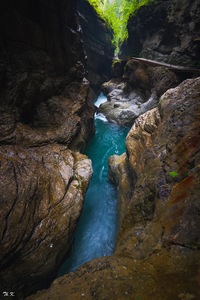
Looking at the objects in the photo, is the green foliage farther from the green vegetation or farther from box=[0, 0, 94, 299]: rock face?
the green vegetation

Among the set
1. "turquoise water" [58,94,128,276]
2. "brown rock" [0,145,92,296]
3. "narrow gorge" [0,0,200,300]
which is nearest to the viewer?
"narrow gorge" [0,0,200,300]

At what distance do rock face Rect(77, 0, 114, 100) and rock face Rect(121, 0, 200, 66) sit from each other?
377 cm

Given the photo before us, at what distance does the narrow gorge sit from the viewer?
2.31 meters

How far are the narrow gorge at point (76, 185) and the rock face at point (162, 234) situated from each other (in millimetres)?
18

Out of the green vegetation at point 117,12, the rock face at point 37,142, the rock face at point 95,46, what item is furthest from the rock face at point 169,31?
the rock face at point 37,142

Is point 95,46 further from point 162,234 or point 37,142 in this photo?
point 162,234

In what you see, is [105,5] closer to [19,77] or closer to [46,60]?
[46,60]

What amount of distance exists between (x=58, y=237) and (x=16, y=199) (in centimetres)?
150

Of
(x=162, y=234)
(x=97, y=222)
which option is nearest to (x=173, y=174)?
(x=162, y=234)

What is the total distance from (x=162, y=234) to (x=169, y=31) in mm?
17686

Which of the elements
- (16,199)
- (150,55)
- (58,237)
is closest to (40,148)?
(16,199)

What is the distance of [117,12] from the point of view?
24.4 m

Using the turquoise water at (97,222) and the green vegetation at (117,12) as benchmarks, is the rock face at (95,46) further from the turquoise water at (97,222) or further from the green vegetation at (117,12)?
the turquoise water at (97,222)

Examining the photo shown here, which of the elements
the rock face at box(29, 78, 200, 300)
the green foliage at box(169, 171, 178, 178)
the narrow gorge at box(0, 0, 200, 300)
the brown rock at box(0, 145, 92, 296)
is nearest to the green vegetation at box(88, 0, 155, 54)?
the narrow gorge at box(0, 0, 200, 300)
